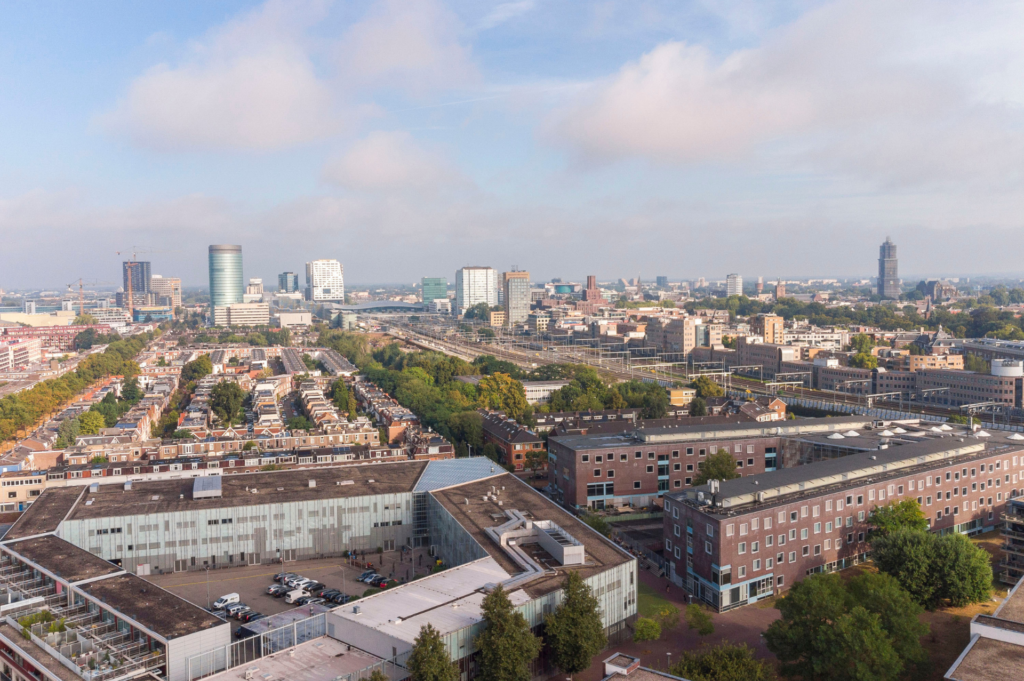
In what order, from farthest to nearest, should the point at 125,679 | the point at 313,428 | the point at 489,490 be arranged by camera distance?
the point at 313,428 → the point at 489,490 → the point at 125,679

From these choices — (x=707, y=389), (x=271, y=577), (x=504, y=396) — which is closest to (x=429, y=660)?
(x=271, y=577)

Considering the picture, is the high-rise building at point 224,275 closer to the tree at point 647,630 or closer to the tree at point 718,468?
the tree at point 718,468

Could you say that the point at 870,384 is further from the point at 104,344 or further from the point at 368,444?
the point at 104,344

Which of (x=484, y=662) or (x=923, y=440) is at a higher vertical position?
(x=923, y=440)

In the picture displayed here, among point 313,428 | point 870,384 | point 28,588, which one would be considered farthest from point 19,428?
point 870,384

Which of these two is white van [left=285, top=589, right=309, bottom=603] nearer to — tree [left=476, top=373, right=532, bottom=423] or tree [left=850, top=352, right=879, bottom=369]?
tree [left=476, top=373, right=532, bottom=423]

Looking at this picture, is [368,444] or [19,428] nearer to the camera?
Result: [368,444]

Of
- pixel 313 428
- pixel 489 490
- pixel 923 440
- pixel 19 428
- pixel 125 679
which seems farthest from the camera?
pixel 19 428

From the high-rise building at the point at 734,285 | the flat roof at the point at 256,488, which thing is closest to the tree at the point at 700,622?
the flat roof at the point at 256,488
